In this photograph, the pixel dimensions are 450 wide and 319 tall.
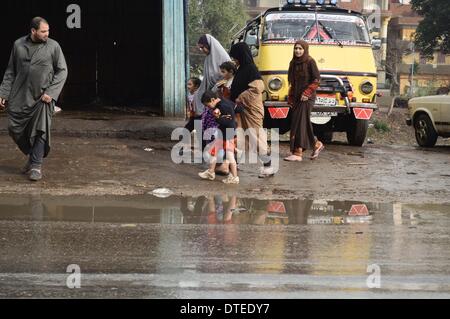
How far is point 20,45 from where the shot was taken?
358 inches

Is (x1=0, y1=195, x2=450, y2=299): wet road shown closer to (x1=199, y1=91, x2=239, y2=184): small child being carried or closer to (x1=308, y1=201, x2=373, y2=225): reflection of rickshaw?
(x1=308, y1=201, x2=373, y2=225): reflection of rickshaw

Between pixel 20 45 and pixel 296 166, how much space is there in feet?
14.4

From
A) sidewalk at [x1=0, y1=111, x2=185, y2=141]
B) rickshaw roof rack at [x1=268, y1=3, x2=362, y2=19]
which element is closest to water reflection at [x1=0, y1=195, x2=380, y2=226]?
sidewalk at [x1=0, y1=111, x2=185, y2=141]

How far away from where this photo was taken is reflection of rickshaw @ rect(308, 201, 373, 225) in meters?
7.71

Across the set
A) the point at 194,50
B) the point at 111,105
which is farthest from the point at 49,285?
the point at 194,50

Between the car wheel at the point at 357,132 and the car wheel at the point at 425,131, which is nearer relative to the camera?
the car wheel at the point at 357,132

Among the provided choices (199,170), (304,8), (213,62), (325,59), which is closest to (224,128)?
(199,170)

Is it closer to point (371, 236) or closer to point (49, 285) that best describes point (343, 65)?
point (371, 236)

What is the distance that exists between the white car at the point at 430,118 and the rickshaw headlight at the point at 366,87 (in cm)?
229

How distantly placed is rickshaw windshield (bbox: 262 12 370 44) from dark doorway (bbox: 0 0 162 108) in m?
4.82

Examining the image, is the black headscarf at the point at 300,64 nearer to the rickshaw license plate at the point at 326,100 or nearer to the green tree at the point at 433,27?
the rickshaw license plate at the point at 326,100

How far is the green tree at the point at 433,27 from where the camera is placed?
42.8 metres

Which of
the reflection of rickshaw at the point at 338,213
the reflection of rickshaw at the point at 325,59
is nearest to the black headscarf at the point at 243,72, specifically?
the reflection of rickshaw at the point at 338,213

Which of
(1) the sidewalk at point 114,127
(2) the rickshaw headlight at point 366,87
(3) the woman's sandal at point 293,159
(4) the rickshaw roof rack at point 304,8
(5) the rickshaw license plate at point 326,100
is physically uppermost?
(4) the rickshaw roof rack at point 304,8
